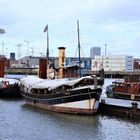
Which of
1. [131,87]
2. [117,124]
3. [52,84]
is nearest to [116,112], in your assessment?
[117,124]

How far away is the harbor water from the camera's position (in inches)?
1401

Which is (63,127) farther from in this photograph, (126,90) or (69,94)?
(126,90)

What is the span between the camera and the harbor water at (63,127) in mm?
35594

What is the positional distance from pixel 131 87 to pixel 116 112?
54.5 ft

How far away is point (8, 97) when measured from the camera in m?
74.3

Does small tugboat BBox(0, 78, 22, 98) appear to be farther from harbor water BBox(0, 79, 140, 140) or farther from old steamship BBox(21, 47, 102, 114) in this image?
harbor water BBox(0, 79, 140, 140)

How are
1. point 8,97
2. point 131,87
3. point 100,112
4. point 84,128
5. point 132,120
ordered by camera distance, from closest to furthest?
point 84,128
point 132,120
point 100,112
point 131,87
point 8,97

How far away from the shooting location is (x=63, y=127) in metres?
40.7

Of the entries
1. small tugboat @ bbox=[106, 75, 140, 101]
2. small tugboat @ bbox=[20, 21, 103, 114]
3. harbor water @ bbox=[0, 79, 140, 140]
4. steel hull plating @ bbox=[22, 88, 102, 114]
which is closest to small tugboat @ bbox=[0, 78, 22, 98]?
small tugboat @ bbox=[20, 21, 103, 114]

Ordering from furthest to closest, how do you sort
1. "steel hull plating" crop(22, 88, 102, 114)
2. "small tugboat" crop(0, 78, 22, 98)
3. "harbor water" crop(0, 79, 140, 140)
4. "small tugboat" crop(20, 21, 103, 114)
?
"small tugboat" crop(0, 78, 22, 98) < "small tugboat" crop(20, 21, 103, 114) < "steel hull plating" crop(22, 88, 102, 114) < "harbor water" crop(0, 79, 140, 140)

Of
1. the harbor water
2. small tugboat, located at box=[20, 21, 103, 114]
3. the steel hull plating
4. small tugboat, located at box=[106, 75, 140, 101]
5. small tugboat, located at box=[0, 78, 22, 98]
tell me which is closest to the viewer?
the harbor water

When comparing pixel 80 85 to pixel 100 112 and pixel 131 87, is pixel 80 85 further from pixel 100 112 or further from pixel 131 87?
pixel 131 87

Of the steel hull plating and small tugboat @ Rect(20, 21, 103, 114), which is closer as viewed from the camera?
the steel hull plating

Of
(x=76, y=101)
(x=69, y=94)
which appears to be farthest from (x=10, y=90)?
(x=76, y=101)
